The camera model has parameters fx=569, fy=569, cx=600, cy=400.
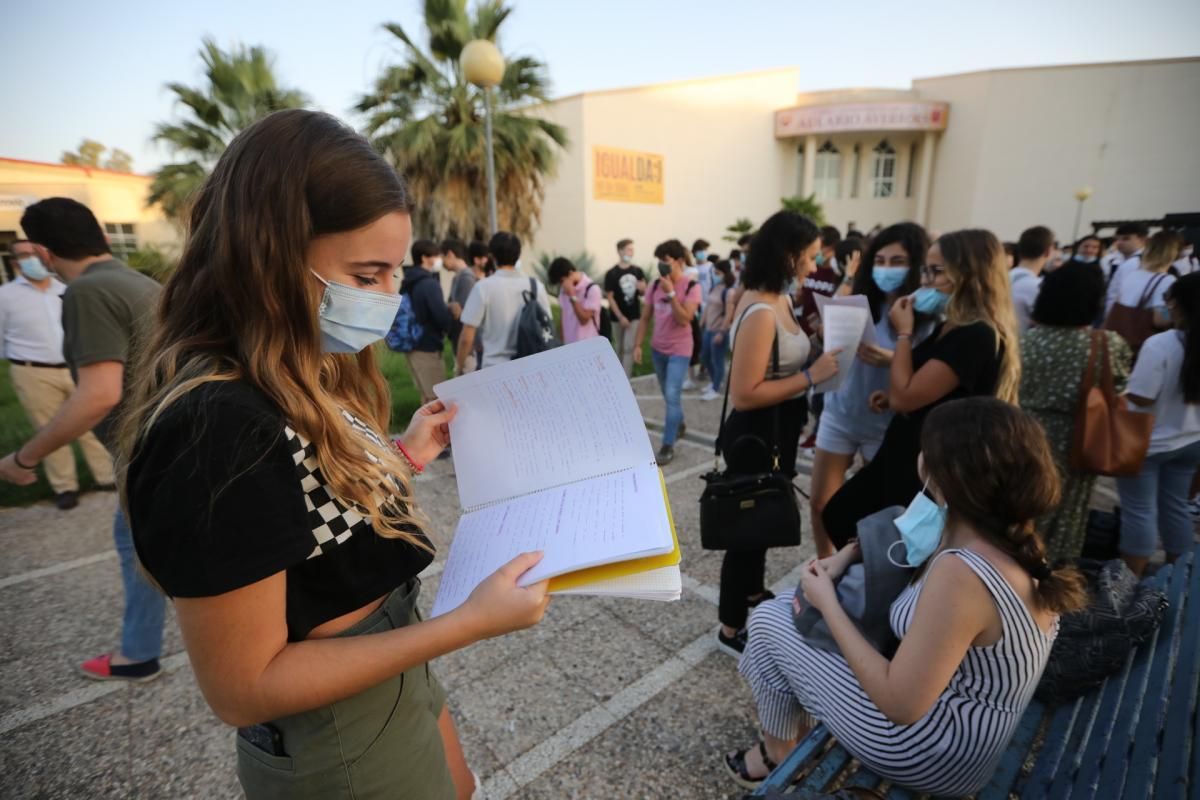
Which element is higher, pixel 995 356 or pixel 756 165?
pixel 756 165

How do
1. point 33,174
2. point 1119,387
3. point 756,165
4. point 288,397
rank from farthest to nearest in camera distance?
point 756,165 < point 33,174 < point 1119,387 < point 288,397

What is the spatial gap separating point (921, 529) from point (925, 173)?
3248cm

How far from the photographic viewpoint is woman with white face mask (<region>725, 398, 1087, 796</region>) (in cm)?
130

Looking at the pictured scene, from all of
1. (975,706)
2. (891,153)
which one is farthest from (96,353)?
A: (891,153)

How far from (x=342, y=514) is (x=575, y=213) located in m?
19.0

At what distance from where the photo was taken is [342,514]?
2.79 ft

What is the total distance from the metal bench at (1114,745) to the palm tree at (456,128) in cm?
1364

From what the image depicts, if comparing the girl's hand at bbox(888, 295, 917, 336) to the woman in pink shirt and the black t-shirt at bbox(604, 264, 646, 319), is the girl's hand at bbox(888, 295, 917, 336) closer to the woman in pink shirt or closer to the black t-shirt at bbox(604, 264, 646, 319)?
the woman in pink shirt

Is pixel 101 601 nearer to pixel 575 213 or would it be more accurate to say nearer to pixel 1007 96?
pixel 575 213

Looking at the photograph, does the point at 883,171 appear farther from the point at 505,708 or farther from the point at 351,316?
the point at 351,316

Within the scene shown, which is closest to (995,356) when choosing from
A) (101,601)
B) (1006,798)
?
(1006,798)

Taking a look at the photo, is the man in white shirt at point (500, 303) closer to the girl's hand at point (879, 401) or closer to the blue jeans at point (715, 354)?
the girl's hand at point (879, 401)

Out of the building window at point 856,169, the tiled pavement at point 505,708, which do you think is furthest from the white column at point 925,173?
the tiled pavement at point 505,708

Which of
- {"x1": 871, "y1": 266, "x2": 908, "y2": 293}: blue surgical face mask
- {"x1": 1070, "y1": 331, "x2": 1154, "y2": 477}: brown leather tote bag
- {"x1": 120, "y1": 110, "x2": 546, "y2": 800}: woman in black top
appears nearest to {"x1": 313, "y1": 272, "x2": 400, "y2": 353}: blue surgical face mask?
{"x1": 120, "y1": 110, "x2": 546, "y2": 800}: woman in black top
